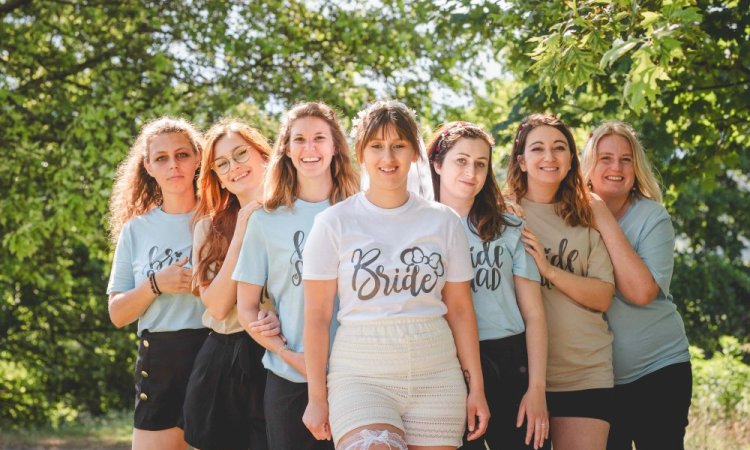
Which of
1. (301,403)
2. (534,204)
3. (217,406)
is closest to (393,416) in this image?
(301,403)

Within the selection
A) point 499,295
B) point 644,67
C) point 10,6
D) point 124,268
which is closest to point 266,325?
point 499,295

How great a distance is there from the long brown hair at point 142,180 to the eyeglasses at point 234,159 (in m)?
0.47

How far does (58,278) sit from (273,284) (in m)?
8.72

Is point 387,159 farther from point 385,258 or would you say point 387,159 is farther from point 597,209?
point 597,209

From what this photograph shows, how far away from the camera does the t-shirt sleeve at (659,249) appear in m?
4.20

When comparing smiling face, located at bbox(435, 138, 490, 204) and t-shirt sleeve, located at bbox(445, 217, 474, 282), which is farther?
smiling face, located at bbox(435, 138, 490, 204)

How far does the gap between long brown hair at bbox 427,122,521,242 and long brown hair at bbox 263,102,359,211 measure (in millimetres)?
412

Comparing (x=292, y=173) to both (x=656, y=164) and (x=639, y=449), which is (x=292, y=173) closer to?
(x=639, y=449)

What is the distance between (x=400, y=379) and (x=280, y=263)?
771mm

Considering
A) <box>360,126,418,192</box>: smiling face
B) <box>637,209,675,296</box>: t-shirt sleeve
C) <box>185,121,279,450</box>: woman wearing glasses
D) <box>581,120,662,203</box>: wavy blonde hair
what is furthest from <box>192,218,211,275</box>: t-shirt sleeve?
<box>637,209,675,296</box>: t-shirt sleeve

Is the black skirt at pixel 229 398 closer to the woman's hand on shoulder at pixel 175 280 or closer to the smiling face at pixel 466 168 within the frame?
the woman's hand on shoulder at pixel 175 280

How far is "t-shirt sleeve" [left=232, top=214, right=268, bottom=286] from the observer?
145 inches

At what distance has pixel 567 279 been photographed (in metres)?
3.88

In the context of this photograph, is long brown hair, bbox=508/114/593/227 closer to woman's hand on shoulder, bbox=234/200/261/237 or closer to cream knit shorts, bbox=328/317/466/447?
cream knit shorts, bbox=328/317/466/447
